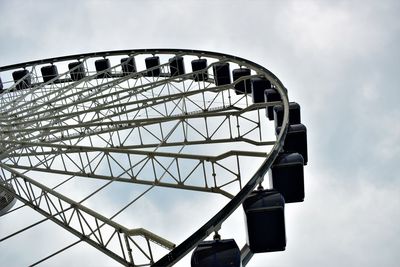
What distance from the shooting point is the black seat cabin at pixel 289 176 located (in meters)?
12.0

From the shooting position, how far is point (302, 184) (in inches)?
485

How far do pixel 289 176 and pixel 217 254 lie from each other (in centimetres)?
395

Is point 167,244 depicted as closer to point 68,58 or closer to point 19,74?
point 68,58

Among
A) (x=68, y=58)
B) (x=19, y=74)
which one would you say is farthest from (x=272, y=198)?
(x=19, y=74)

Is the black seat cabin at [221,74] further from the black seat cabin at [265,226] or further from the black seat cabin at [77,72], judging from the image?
the black seat cabin at [265,226]

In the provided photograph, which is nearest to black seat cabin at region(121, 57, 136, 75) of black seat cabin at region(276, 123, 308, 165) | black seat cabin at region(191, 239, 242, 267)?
black seat cabin at region(276, 123, 308, 165)

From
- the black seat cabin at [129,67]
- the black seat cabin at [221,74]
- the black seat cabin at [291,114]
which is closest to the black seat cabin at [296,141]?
the black seat cabin at [291,114]

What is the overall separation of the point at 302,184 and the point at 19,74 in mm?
28874

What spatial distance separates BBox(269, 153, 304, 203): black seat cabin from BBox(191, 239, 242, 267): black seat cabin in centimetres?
306

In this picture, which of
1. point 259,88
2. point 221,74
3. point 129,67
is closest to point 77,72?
point 129,67

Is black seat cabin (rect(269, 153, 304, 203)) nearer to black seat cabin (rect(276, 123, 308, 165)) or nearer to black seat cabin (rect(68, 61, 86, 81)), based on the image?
black seat cabin (rect(276, 123, 308, 165))

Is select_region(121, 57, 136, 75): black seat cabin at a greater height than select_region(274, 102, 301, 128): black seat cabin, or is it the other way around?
select_region(121, 57, 136, 75): black seat cabin

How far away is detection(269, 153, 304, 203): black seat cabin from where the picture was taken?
1201cm

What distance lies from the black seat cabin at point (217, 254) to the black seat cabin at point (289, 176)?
10.0 ft
